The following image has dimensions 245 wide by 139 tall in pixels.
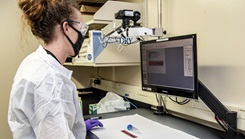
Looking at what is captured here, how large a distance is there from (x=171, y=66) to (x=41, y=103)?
900 millimetres

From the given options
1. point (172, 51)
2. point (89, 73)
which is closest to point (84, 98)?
point (89, 73)

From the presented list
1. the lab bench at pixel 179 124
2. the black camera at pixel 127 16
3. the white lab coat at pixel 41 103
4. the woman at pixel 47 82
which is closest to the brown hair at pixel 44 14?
the woman at pixel 47 82

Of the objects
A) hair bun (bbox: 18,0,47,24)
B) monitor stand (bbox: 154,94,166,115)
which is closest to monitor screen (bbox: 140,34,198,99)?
monitor stand (bbox: 154,94,166,115)

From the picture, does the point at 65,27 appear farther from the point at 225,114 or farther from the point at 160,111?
the point at 160,111

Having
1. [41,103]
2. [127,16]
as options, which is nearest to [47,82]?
[41,103]

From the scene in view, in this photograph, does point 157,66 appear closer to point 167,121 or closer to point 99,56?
point 167,121

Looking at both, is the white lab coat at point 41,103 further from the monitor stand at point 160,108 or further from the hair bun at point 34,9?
the monitor stand at point 160,108

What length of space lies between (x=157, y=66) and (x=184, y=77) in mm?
279

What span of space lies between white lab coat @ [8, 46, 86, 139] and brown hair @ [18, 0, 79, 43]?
4.4 inches

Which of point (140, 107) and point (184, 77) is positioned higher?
point (184, 77)

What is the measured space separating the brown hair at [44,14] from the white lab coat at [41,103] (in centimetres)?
11

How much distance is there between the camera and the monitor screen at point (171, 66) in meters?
1.34

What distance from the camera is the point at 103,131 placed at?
1455 millimetres

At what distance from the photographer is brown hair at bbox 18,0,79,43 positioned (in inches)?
39.8
